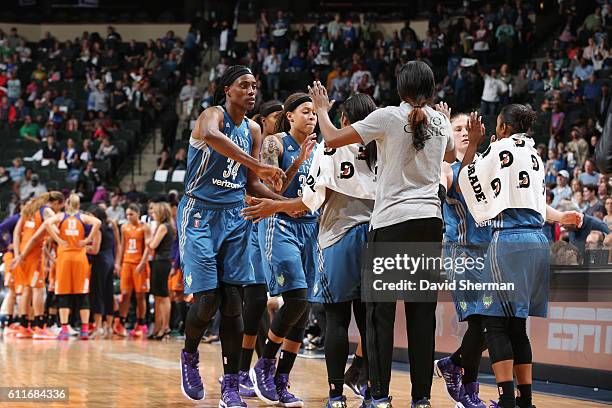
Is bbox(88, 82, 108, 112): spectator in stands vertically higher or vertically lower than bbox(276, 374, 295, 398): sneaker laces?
higher

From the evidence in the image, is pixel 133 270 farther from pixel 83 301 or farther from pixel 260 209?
pixel 260 209

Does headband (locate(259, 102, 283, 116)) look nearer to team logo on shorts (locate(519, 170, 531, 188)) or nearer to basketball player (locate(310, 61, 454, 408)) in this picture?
basketball player (locate(310, 61, 454, 408))

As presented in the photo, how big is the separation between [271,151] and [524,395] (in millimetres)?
2559

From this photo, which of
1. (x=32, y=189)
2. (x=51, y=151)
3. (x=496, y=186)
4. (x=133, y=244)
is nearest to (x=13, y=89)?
(x=51, y=151)

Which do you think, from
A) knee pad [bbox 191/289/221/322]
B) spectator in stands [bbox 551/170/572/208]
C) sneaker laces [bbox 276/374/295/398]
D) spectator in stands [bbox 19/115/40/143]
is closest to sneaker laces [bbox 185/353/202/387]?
knee pad [bbox 191/289/221/322]

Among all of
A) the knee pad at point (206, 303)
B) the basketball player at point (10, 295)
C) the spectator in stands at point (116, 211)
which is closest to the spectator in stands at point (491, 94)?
the spectator in stands at point (116, 211)

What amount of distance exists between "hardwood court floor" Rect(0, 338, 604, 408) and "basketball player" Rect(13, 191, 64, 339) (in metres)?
2.05

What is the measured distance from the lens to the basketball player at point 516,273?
5773 mm

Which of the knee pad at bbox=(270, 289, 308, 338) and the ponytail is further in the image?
the knee pad at bbox=(270, 289, 308, 338)

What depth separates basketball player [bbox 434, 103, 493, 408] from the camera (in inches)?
245

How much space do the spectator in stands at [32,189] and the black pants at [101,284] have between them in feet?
21.7

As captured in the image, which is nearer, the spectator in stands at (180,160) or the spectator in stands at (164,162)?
the spectator in stands at (180,160)

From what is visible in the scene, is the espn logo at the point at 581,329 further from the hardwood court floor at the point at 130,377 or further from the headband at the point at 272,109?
the headband at the point at 272,109

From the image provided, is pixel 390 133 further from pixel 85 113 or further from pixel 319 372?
pixel 85 113
